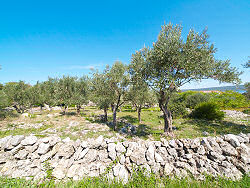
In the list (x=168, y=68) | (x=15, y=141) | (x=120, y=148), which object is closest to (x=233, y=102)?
(x=168, y=68)

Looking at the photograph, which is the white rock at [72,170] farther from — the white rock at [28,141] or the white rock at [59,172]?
the white rock at [28,141]

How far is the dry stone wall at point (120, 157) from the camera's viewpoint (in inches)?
220

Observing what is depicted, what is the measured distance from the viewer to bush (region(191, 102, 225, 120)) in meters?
20.4

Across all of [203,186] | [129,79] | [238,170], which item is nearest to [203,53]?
[129,79]

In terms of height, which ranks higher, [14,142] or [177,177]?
[14,142]

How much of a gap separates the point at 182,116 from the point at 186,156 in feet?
71.5

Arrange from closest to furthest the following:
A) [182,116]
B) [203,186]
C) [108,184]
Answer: [203,186] → [108,184] → [182,116]

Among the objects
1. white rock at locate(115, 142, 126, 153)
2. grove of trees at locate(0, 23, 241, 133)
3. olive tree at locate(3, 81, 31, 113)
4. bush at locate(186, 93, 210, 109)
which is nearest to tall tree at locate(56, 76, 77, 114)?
olive tree at locate(3, 81, 31, 113)

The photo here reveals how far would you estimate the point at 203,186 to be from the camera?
15.1ft

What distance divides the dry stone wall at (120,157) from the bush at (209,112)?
16631 mm

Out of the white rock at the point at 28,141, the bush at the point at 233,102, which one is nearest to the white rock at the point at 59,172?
the white rock at the point at 28,141

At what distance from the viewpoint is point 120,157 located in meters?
6.34

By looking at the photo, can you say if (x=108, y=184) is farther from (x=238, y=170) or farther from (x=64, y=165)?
(x=238, y=170)

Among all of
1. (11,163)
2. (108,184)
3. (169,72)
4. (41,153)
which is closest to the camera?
(108,184)
